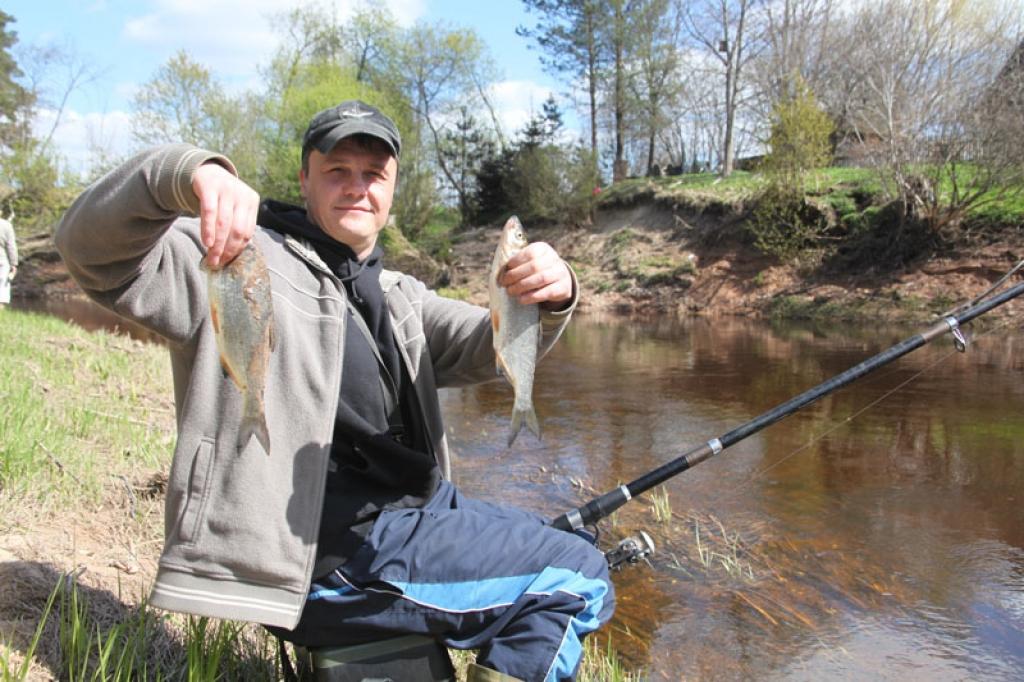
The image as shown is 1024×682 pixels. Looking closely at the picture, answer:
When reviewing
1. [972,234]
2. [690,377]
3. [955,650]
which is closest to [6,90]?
[690,377]

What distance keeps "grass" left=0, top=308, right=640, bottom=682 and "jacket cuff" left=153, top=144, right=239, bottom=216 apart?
1.38m

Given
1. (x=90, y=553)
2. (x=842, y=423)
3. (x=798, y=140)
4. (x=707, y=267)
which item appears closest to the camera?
(x=90, y=553)

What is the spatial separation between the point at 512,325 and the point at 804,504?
5219 mm

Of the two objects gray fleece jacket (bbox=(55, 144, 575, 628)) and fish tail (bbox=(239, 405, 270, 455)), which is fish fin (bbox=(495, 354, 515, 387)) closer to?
gray fleece jacket (bbox=(55, 144, 575, 628))

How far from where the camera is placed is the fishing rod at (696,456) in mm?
3963

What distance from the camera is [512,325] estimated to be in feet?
7.98

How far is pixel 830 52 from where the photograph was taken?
30.4m

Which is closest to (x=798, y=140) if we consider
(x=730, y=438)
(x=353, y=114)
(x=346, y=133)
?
(x=730, y=438)

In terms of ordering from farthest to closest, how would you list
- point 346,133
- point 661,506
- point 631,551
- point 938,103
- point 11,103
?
point 11,103, point 938,103, point 661,506, point 631,551, point 346,133

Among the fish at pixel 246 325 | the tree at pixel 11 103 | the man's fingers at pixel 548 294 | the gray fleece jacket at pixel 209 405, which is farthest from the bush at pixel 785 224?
the tree at pixel 11 103

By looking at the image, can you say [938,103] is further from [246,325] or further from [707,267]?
[246,325]

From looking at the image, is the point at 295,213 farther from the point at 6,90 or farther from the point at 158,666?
the point at 6,90

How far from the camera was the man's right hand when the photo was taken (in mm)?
1892

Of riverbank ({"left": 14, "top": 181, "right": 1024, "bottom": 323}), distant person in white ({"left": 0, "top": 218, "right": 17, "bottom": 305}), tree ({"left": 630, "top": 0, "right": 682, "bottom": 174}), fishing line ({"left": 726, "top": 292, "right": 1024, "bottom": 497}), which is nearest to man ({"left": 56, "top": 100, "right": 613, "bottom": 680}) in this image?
fishing line ({"left": 726, "top": 292, "right": 1024, "bottom": 497})
